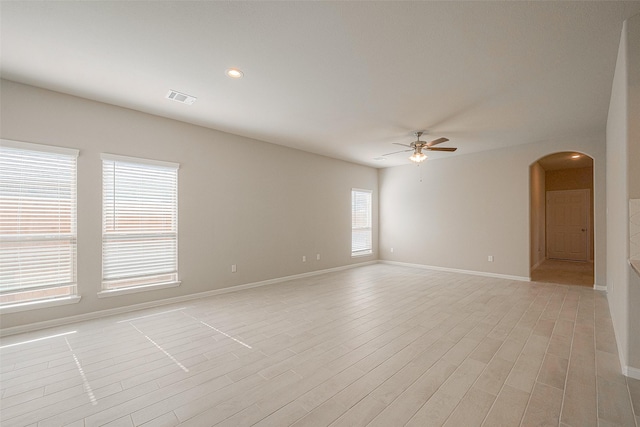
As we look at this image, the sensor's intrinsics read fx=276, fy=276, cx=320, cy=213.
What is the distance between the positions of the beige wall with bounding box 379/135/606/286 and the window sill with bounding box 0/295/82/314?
701 cm

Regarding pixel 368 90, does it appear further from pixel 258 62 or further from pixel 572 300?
pixel 572 300

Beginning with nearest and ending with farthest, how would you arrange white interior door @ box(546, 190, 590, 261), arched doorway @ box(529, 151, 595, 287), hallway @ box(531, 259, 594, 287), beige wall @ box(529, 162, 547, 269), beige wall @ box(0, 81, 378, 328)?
beige wall @ box(0, 81, 378, 328), hallway @ box(531, 259, 594, 287), beige wall @ box(529, 162, 547, 269), arched doorway @ box(529, 151, 595, 287), white interior door @ box(546, 190, 590, 261)

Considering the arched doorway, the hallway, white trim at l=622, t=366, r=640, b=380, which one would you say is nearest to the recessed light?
white trim at l=622, t=366, r=640, b=380

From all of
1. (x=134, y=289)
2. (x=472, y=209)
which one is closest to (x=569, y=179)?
(x=472, y=209)

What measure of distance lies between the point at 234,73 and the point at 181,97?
106cm

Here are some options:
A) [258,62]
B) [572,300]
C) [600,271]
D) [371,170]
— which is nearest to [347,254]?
[371,170]

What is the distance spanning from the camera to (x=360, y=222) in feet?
26.1

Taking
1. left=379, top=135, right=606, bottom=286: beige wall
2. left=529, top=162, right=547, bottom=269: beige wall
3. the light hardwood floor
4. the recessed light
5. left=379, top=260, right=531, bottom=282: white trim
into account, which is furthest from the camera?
left=529, top=162, right=547, bottom=269: beige wall

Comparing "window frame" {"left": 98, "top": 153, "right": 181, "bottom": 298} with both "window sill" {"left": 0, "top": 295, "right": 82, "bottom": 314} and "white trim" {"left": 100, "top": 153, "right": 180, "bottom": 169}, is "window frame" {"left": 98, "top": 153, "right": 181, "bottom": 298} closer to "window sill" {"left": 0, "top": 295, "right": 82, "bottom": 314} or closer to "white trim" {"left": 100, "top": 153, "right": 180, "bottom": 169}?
"white trim" {"left": 100, "top": 153, "right": 180, "bottom": 169}

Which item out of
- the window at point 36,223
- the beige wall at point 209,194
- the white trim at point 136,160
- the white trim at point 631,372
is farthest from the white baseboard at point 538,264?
the window at point 36,223

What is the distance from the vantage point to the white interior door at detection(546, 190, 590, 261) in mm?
8391

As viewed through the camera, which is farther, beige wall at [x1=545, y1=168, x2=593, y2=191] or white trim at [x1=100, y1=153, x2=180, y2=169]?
beige wall at [x1=545, y1=168, x2=593, y2=191]

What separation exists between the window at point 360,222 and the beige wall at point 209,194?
28 cm

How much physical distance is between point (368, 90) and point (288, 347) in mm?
3066
